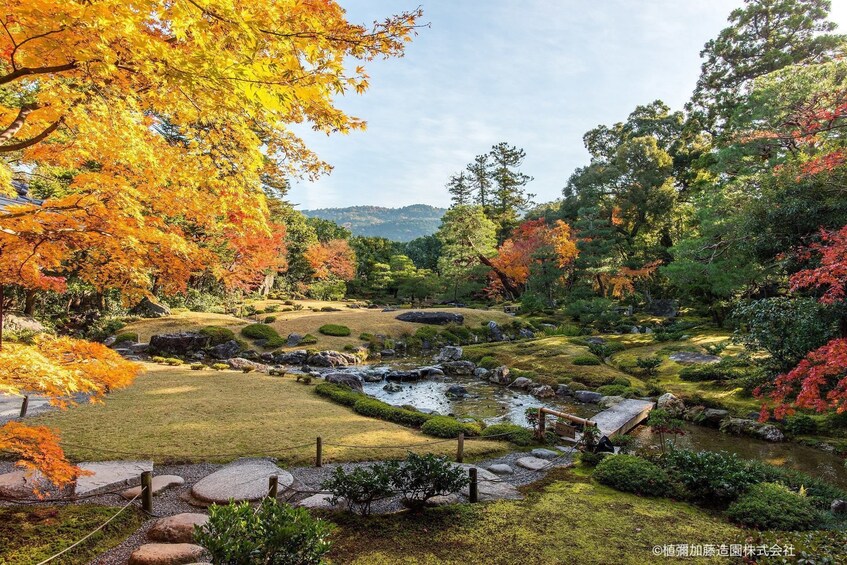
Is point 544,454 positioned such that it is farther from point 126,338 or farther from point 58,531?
point 126,338

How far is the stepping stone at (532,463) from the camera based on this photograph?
7715 millimetres

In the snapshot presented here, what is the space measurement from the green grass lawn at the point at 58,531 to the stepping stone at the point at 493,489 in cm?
441

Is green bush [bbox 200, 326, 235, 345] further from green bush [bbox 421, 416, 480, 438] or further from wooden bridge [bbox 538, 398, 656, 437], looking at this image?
wooden bridge [bbox 538, 398, 656, 437]

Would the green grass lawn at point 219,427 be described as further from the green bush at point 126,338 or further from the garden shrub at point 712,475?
the green bush at point 126,338

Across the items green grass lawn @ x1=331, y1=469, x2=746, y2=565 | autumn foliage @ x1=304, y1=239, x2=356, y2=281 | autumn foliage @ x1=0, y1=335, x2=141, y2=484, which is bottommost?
green grass lawn @ x1=331, y1=469, x2=746, y2=565

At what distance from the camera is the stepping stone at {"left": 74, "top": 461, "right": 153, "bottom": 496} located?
5.72m

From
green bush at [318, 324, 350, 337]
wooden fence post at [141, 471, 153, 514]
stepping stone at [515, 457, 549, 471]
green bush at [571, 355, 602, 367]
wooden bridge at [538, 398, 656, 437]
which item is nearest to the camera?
wooden fence post at [141, 471, 153, 514]

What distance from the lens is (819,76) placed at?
1320 centimetres

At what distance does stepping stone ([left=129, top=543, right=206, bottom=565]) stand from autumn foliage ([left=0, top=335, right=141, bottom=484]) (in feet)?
3.40

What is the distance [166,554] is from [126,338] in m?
16.9

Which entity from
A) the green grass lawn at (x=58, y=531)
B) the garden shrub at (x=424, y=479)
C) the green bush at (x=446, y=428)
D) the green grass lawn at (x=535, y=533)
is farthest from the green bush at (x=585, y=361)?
the green grass lawn at (x=58, y=531)

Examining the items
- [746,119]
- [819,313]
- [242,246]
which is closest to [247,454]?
[819,313]

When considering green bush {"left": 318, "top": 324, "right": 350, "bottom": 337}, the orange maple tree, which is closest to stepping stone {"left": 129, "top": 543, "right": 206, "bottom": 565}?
green bush {"left": 318, "top": 324, "right": 350, "bottom": 337}

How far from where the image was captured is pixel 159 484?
6.05 metres
